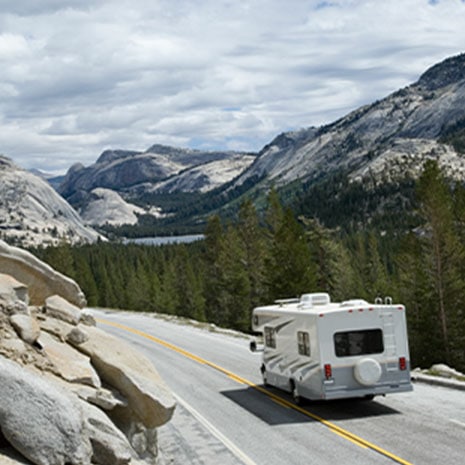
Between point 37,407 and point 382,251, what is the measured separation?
144 metres

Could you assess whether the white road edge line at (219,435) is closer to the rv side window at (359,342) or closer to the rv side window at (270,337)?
the rv side window at (270,337)

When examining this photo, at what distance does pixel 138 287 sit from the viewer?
10788 cm

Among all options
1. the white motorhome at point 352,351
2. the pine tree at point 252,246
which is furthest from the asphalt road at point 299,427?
the pine tree at point 252,246

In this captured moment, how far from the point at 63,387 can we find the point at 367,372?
9.24 meters

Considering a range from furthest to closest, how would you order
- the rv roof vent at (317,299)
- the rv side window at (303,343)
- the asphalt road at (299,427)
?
the rv roof vent at (317,299) → the rv side window at (303,343) → the asphalt road at (299,427)

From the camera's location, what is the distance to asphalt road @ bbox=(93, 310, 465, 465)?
1439 cm

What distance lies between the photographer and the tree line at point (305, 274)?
4703cm

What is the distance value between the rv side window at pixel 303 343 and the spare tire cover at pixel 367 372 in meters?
1.40

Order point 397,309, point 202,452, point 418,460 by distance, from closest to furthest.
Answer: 1. point 418,460
2. point 202,452
3. point 397,309

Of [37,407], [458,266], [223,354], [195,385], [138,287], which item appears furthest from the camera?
[138,287]

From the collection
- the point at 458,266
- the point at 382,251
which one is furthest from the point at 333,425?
the point at 382,251

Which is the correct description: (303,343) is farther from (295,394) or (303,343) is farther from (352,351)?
(295,394)

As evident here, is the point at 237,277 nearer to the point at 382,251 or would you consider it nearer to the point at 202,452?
the point at 202,452

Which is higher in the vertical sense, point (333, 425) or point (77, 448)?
point (77, 448)
